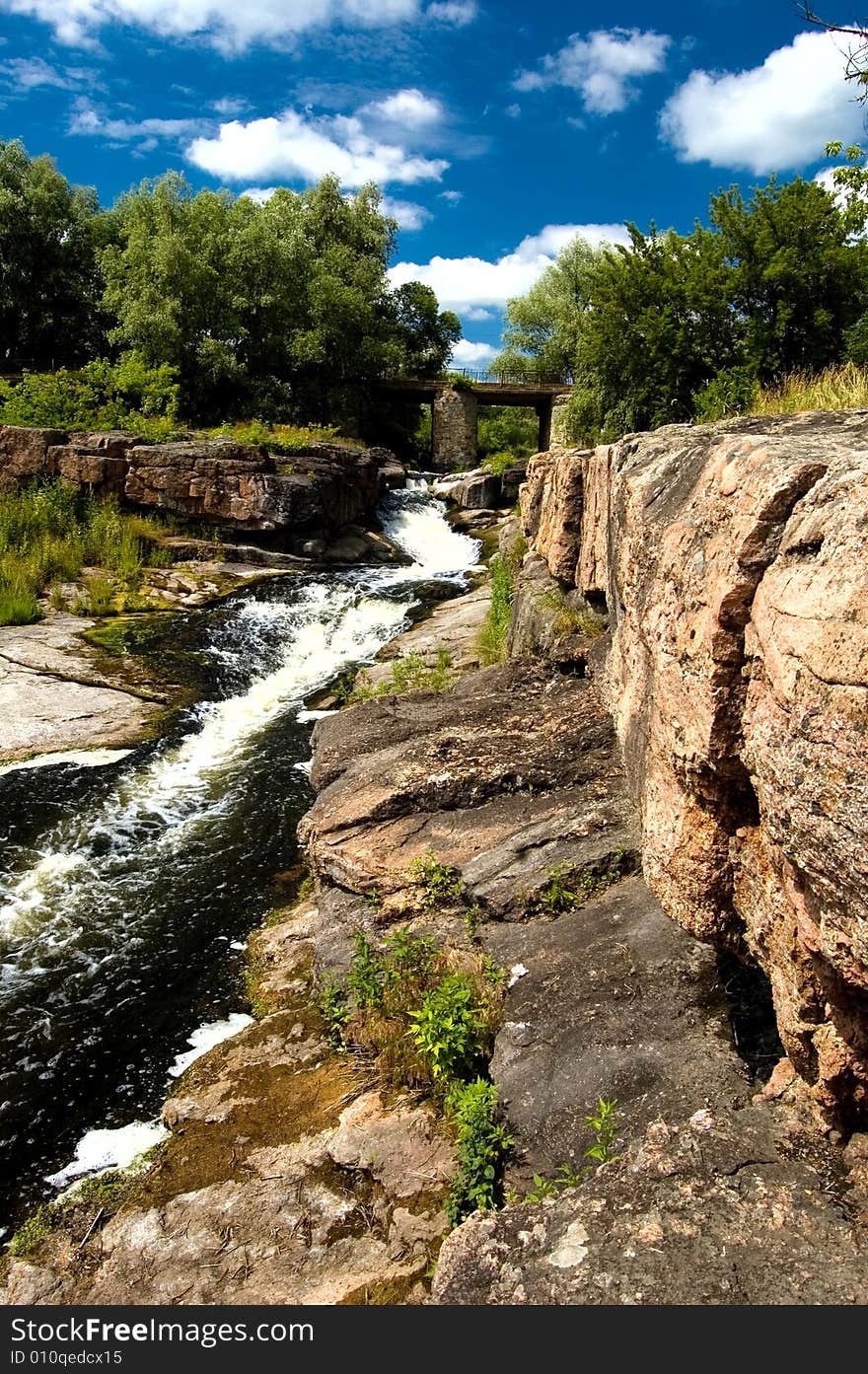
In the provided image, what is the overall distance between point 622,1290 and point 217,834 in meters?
6.59

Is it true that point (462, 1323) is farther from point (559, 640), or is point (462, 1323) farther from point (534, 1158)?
point (559, 640)

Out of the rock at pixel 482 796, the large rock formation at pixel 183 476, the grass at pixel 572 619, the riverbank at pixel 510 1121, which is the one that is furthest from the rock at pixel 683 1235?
the large rock formation at pixel 183 476

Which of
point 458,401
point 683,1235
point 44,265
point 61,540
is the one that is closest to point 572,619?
point 683,1235

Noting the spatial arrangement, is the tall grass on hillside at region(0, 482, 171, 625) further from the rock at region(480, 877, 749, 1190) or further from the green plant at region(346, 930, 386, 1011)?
the rock at region(480, 877, 749, 1190)

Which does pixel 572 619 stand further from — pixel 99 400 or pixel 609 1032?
pixel 99 400

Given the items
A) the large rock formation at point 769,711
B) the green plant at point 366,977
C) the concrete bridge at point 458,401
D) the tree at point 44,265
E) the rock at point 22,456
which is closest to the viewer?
the large rock formation at point 769,711

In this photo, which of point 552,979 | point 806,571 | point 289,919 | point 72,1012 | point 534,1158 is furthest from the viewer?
point 289,919

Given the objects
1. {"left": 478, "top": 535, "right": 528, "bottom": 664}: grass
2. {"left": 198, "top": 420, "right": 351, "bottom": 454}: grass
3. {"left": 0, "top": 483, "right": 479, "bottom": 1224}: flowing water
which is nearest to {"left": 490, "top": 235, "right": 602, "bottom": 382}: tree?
{"left": 198, "top": 420, "right": 351, "bottom": 454}: grass

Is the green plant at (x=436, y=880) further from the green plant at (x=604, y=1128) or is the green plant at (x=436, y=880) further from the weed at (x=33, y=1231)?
the weed at (x=33, y=1231)

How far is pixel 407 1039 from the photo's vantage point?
5.10 metres

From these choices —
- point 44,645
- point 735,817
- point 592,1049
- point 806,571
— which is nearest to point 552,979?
point 592,1049

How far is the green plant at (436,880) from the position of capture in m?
5.67

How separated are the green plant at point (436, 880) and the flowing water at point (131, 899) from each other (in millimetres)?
1862

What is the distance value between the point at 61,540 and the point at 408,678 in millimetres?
10895
